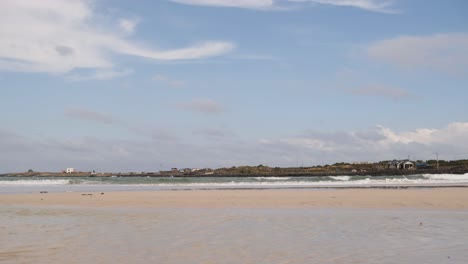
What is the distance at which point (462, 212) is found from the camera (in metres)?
19.5

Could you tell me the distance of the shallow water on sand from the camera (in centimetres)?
980

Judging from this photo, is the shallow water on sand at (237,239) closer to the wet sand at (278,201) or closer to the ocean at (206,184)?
the wet sand at (278,201)

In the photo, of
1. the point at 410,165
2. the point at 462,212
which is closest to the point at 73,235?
the point at 462,212

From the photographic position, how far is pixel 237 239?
39.9 ft

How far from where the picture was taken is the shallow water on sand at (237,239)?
9797 mm

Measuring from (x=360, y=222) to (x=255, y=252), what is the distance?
6.57 m

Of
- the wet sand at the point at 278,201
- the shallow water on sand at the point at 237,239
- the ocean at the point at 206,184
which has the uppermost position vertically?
the ocean at the point at 206,184

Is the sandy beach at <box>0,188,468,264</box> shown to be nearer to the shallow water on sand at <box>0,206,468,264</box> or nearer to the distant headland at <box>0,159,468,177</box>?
the shallow water on sand at <box>0,206,468,264</box>

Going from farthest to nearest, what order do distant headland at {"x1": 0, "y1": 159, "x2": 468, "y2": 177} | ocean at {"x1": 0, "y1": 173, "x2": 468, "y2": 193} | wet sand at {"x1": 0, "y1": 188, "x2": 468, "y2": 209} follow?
1. distant headland at {"x1": 0, "y1": 159, "x2": 468, "y2": 177}
2. ocean at {"x1": 0, "y1": 173, "x2": 468, "y2": 193}
3. wet sand at {"x1": 0, "y1": 188, "x2": 468, "y2": 209}

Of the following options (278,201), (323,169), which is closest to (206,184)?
(278,201)

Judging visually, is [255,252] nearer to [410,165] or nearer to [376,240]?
[376,240]

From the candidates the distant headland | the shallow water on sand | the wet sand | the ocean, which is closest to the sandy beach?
the shallow water on sand

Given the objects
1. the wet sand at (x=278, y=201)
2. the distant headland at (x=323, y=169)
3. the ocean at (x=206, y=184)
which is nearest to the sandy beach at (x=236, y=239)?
the wet sand at (x=278, y=201)

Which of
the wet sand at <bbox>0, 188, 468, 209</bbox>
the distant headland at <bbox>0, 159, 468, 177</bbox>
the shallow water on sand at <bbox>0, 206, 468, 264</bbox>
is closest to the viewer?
the shallow water on sand at <bbox>0, 206, 468, 264</bbox>
